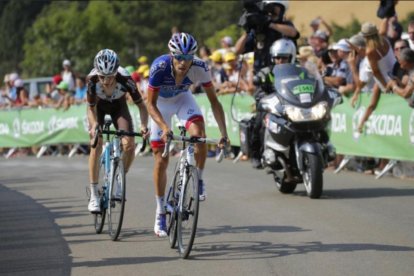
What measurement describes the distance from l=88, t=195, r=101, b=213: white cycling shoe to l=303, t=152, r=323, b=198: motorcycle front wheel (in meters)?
2.96

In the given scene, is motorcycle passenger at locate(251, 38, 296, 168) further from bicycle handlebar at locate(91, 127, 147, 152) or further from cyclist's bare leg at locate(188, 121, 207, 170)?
cyclist's bare leg at locate(188, 121, 207, 170)

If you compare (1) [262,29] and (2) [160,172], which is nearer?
(2) [160,172]

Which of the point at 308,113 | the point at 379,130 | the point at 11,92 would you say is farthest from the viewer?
the point at 11,92

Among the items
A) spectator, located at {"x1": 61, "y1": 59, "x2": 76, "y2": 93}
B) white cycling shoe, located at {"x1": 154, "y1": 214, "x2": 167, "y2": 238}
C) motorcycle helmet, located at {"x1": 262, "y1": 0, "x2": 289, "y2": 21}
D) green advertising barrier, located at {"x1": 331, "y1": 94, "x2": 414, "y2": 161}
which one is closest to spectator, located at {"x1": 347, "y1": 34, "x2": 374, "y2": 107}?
green advertising barrier, located at {"x1": 331, "y1": 94, "x2": 414, "y2": 161}

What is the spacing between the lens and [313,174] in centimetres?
1322

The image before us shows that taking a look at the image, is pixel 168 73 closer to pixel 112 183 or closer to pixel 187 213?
pixel 112 183

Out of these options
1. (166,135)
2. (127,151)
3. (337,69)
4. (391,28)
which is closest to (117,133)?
(127,151)

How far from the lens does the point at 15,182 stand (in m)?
19.0

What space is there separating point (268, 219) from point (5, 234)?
282 centimetres

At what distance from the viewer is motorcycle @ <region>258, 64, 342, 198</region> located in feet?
44.5

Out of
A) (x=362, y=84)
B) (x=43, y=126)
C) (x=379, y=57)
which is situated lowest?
(x=43, y=126)

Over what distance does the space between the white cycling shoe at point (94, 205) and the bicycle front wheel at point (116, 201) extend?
0.90 ft

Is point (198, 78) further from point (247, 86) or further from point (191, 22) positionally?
point (191, 22)

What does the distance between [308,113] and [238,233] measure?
3.04 metres
